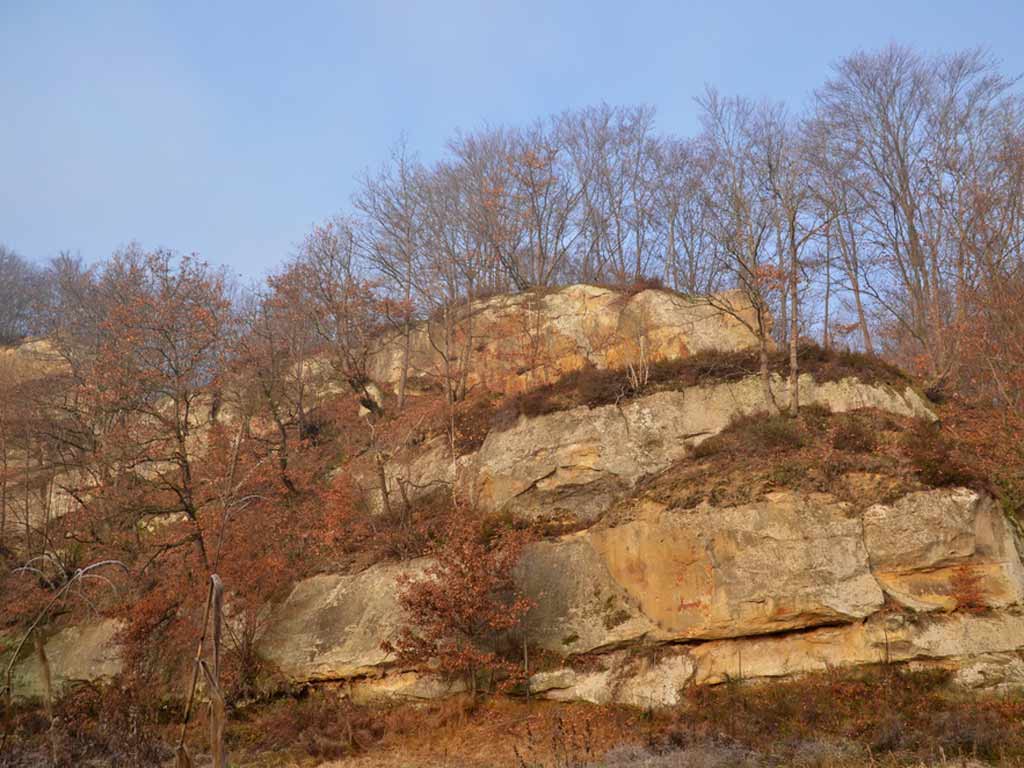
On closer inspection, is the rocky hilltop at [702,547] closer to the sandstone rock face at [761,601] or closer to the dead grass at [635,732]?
the sandstone rock face at [761,601]

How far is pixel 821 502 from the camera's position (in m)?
16.6

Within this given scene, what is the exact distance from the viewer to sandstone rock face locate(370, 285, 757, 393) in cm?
2494

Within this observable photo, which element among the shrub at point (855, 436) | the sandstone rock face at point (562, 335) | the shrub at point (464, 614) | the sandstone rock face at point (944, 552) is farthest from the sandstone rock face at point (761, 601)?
the sandstone rock face at point (562, 335)

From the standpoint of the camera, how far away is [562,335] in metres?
27.5

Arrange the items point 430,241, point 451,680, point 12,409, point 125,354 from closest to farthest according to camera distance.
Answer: point 451,680 < point 125,354 < point 12,409 < point 430,241

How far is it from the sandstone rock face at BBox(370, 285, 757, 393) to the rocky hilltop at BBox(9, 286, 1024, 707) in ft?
1.01

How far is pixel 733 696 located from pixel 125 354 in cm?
1953

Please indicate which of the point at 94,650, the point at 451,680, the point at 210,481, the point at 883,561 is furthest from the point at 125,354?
the point at 883,561

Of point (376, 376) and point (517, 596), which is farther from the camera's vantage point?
point (376, 376)

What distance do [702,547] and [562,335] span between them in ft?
40.2

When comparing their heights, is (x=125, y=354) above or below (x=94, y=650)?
above

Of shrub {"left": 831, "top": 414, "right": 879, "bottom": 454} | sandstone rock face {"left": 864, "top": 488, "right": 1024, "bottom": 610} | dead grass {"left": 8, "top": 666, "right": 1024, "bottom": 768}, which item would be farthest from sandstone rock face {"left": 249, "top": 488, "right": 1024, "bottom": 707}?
shrub {"left": 831, "top": 414, "right": 879, "bottom": 454}

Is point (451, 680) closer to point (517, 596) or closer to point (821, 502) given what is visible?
point (517, 596)

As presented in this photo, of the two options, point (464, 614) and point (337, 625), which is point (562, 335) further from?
point (464, 614)
